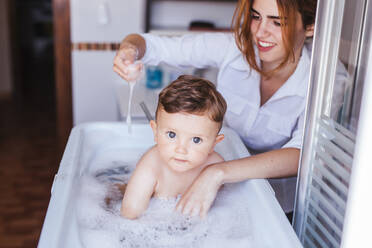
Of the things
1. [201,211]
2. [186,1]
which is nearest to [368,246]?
[201,211]

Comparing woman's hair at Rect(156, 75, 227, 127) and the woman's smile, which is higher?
the woman's smile

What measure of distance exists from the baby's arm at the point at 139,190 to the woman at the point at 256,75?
3.9 inches

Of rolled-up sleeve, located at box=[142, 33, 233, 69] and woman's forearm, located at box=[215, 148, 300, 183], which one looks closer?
woman's forearm, located at box=[215, 148, 300, 183]

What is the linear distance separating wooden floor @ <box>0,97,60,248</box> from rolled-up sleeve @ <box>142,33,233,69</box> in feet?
4.11

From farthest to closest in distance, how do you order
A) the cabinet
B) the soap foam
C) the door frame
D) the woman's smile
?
the cabinet < the door frame < the woman's smile < the soap foam

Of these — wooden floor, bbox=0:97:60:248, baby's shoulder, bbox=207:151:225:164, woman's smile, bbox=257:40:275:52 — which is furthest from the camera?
wooden floor, bbox=0:97:60:248

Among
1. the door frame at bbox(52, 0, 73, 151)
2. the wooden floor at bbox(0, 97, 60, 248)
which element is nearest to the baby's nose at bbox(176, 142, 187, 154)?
the wooden floor at bbox(0, 97, 60, 248)

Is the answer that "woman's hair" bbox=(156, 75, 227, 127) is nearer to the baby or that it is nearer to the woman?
the baby

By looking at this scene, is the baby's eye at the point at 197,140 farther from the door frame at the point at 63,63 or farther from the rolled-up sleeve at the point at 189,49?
the door frame at the point at 63,63

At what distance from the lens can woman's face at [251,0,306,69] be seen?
133 centimetres

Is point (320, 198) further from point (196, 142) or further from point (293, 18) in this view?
point (293, 18)

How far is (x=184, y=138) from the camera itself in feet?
3.65

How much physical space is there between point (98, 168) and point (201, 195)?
387 millimetres

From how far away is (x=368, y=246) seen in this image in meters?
0.78
